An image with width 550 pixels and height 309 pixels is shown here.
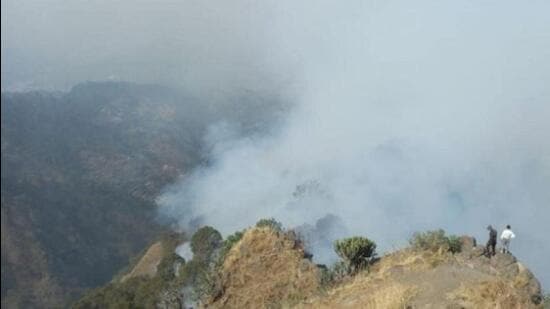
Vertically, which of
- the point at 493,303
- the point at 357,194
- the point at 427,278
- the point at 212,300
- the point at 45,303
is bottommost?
the point at 493,303

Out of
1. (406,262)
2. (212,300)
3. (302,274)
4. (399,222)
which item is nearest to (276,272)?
(302,274)

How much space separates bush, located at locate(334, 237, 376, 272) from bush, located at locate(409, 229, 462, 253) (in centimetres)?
211

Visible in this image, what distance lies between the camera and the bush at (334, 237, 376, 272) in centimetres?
2956

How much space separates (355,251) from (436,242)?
3.61 metres

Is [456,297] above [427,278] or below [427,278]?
below

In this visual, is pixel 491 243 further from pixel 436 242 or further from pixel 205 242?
pixel 205 242

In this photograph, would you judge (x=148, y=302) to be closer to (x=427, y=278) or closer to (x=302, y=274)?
(x=302, y=274)

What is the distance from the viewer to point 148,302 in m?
51.1

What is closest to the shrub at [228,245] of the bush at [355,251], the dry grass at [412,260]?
the bush at [355,251]

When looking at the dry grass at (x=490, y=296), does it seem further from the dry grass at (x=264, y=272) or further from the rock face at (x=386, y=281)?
the dry grass at (x=264, y=272)

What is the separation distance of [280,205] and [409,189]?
37.6 metres

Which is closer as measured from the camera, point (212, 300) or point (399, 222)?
point (212, 300)

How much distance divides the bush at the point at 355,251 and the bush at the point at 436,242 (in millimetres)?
2113

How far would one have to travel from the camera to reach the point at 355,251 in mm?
29562
